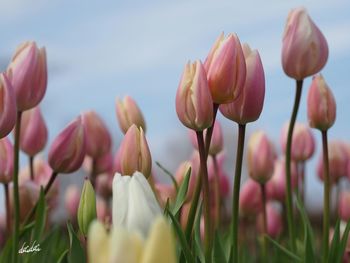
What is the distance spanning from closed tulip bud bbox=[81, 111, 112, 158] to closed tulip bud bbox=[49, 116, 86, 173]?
1.97ft

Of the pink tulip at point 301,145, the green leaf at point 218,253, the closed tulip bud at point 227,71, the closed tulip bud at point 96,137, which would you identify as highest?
the closed tulip bud at point 227,71

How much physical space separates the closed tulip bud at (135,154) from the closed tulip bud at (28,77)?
18.3 inches

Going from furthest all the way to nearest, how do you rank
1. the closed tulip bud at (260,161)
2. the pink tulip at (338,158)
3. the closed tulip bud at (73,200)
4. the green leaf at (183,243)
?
the closed tulip bud at (73,200) → the pink tulip at (338,158) → the closed tulip bud at (260,161) → the green leaf at (183,243)

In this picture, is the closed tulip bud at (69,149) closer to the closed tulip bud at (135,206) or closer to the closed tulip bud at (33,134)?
the closed tulip bud at (33,134)

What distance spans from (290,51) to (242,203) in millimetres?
1478

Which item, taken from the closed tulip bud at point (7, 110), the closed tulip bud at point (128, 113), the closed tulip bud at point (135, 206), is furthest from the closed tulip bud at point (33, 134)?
the closed tulip bud at point (135, 206)

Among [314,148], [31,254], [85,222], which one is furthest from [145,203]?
[314,148]

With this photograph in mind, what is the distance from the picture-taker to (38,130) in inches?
101

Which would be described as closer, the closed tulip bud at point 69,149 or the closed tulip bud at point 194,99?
the closed tulip bud at point 194,99

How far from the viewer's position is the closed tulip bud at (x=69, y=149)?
202 centimetres

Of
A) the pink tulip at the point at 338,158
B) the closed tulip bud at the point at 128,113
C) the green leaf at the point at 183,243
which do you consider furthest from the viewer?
the pink tulip at the point at 338,158

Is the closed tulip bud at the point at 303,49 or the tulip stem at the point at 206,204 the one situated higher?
the closed tulip bud at the point at 303,49

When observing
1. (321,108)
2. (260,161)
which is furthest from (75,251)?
(260,161)

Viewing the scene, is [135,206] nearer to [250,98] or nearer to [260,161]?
[250,98]
